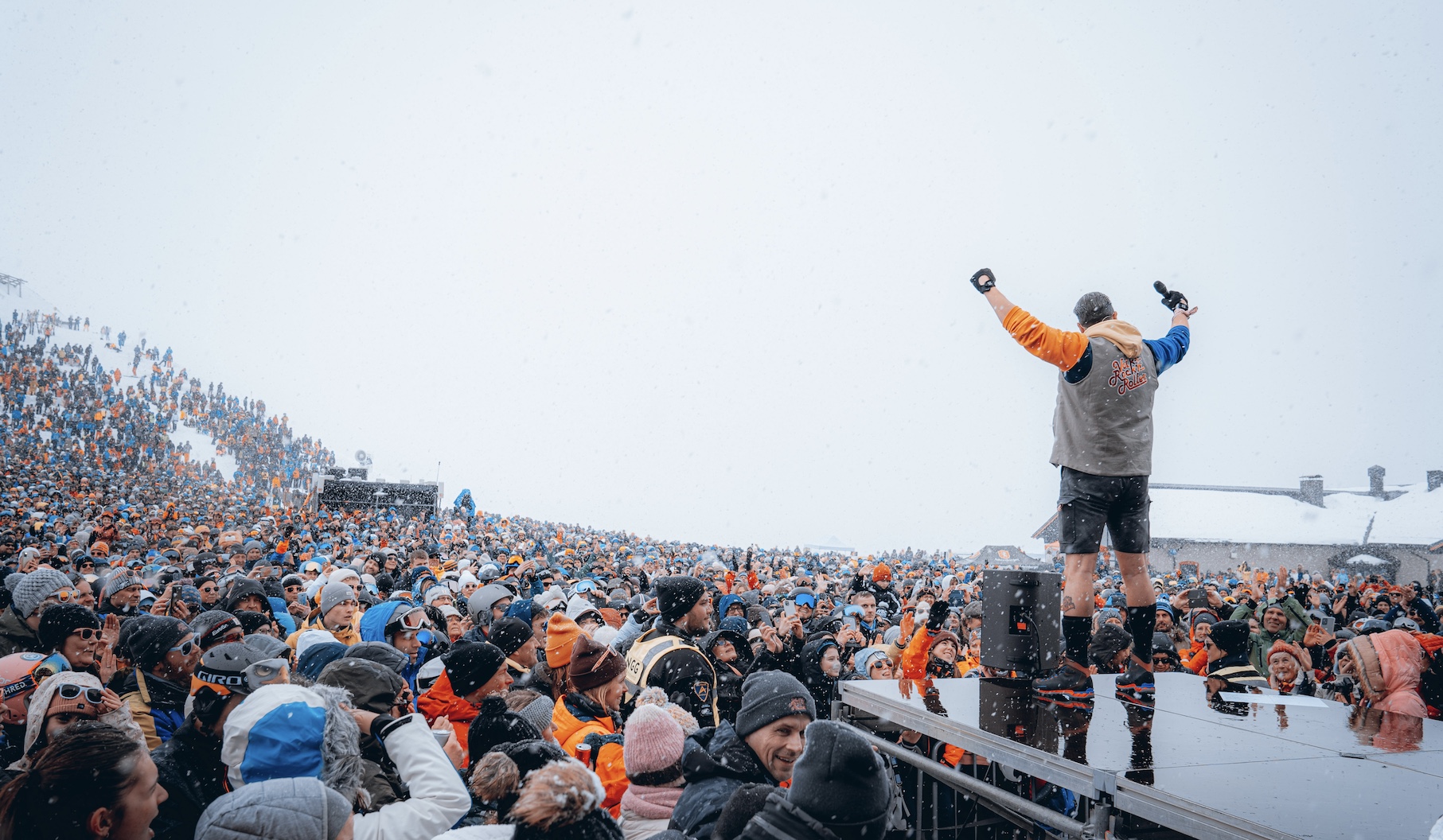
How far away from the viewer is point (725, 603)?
32.2 ft

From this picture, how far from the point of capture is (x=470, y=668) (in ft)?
12.2

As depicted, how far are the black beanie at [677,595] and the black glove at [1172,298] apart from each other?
315 cm

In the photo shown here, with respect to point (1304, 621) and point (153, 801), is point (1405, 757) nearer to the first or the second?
point (153, 801)

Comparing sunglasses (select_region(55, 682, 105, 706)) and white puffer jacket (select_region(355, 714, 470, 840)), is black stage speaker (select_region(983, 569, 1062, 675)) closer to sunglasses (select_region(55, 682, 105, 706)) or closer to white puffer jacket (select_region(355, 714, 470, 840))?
white puffer jacket (select_region(355, 714, 470, 840))

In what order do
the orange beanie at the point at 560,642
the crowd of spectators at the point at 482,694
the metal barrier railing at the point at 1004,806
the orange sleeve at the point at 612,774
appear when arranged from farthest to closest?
the orange beanie at the point at 560,642, the orange sleeve at the point at 612,774, the metal barrier railing at the point at 1004,806, the crowd of spectators at the point at 482,694

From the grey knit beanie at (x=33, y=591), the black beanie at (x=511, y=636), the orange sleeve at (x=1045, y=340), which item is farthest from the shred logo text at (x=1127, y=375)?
the grey knit beanie at (x=33, y=591)

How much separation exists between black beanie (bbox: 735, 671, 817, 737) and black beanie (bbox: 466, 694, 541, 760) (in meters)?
0.87

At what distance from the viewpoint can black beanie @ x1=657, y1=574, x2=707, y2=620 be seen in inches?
184

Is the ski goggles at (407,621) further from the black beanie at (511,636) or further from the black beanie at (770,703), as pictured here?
the black beanie at (770,703)

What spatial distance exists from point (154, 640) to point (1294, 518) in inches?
1981

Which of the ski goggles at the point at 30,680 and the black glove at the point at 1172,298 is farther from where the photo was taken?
the black glove at the point at 1172,298

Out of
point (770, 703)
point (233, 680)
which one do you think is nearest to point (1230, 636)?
point (770, 703)

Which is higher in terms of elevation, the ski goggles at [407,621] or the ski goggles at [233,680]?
the ski goggles at [233,680]

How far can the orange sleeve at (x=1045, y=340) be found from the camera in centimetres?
370
